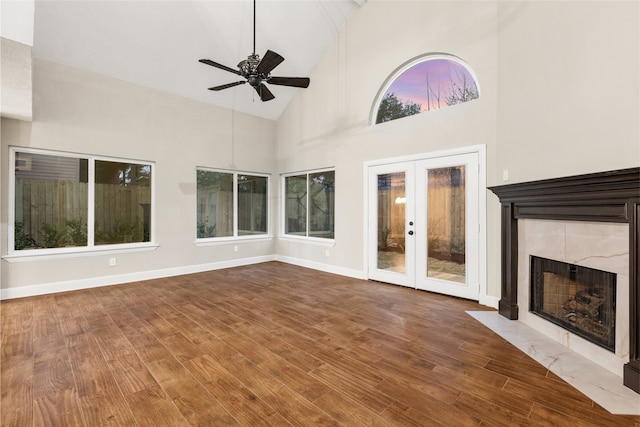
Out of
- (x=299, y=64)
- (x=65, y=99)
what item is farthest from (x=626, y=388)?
(x=65, y=99)

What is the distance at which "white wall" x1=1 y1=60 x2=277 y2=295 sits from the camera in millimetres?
4266

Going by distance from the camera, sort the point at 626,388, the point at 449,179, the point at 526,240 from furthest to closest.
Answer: the point at 449,179 < the point at 526,240 < the point at 626,388

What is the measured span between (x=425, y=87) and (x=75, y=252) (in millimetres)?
6206

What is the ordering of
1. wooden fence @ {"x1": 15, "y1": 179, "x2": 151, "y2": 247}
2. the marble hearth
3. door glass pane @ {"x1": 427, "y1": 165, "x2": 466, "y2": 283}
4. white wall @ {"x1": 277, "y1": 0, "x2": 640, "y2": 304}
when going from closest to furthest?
the marble hearth → white wall @ {"x1": 277, "y1": 0, "x2": 640, "y2": 304} → door glass pane @ {"x1": 427, "y1": 165, "x2": 466, "y2": 283} → wooden fence @ {"x1": 15, "y1": 179, "x2": 151, "y2": 247}

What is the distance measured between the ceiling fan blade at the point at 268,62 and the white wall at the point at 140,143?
3.11m

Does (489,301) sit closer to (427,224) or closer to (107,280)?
(427,224)

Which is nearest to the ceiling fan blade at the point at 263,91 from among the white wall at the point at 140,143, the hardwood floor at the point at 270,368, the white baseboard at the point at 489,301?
the white wall at the point at 140,143

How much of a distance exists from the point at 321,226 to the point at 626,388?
4.84m

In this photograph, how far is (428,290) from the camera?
14.3 feet

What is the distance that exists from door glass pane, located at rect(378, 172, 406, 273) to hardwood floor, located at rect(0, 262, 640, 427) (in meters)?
1.09

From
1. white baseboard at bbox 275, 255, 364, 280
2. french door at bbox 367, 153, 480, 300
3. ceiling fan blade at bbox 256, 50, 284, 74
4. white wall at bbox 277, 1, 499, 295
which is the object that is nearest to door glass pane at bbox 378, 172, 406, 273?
french door at bbox 367, 153, 480, 300

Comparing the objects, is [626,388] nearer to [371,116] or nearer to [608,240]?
[608,240]

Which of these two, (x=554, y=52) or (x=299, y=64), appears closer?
(x=554, y=52)

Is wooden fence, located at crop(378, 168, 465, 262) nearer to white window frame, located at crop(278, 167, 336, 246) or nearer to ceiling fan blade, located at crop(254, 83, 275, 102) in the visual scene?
white window frame, located at crop(278, 167, 336, 246)
